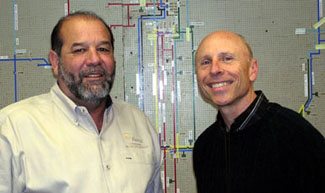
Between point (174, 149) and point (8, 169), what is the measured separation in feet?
4.28

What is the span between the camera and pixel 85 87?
1.49 metres

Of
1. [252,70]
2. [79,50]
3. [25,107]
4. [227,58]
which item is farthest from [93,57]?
[252,70]

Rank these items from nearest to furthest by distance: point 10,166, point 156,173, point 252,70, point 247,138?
point 10,166
point 247,138
point 252,70
point 156,173

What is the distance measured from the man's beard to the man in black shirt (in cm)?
55

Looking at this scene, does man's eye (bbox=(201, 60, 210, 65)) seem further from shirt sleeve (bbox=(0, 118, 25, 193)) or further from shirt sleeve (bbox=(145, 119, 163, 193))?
shirt sleeve (bbox=(0, 118, 25, 193))

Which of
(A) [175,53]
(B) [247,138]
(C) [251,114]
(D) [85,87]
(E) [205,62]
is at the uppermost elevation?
(A) [175,53]

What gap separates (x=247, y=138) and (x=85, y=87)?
35.2 inches

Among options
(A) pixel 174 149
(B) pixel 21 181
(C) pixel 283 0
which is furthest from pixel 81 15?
(C) pixel 283 0

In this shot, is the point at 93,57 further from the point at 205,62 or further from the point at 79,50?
the point at 205,62

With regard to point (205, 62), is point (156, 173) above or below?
below

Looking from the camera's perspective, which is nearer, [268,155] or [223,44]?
[268,155]

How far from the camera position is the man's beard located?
1.49 m

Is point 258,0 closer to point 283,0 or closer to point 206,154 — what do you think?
point 283,0

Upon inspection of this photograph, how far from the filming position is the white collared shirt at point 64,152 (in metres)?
1.31
